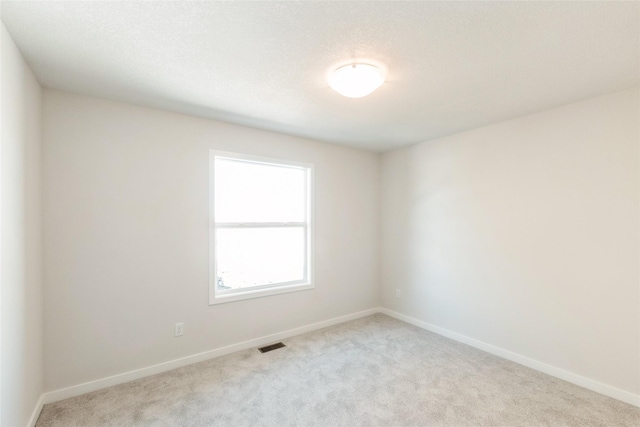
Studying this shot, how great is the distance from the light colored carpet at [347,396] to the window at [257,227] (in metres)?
0.75

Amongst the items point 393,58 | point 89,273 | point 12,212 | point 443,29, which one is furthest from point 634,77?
point 89,273

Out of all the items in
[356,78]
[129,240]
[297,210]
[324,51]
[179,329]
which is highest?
[324,51]

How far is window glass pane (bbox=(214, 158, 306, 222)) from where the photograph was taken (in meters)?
3.06

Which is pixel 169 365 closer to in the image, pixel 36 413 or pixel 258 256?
pixel 36 413

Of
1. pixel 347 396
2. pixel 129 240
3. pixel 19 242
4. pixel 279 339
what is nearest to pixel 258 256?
pixel 279 339

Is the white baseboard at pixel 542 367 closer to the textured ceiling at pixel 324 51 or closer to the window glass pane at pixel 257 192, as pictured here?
the window glass pane at pixel 257 192

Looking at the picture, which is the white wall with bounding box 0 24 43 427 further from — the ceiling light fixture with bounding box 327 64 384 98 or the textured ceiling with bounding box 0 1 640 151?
the ceiling light fixture with bounding box 327 64 384 98

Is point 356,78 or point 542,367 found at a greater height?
point 356,78

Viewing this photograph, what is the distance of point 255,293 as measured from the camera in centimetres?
313

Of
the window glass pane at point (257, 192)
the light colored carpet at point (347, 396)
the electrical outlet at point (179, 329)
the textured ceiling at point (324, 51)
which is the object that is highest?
the textured ceiling at point (324, 51)

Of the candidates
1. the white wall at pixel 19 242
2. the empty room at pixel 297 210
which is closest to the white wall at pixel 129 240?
the empty room at pixel 297 210

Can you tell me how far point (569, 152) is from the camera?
2.47 m

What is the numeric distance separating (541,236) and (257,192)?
9.37 ft

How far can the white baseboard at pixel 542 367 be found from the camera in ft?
7.16
